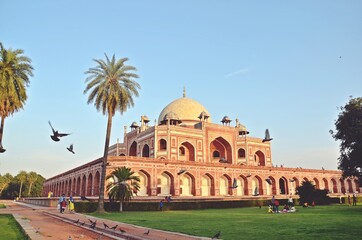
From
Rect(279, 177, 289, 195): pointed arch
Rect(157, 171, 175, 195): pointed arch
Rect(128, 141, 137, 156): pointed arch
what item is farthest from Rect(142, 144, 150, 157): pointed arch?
Rect(279, 177, 289, 195): pointed arch

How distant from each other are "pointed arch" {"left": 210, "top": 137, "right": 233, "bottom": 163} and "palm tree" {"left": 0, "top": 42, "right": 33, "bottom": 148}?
37.0 metres

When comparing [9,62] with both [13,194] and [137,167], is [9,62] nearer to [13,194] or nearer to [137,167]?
[137,167]

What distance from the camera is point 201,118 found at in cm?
5653

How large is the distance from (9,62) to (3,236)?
1495cm

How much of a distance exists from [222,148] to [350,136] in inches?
1381

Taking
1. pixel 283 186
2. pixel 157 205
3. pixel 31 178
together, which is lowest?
pixel 157 205

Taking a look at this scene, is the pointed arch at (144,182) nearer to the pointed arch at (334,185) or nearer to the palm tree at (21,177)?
the pointed arch at (334,185)

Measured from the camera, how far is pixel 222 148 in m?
57.6

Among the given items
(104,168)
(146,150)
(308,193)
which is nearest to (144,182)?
(146,150)

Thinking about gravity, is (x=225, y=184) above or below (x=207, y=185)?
above

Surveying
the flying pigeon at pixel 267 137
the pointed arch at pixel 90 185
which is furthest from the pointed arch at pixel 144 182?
the flying pigeon at pixel 267 137

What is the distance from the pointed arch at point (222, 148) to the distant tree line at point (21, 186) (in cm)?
5807

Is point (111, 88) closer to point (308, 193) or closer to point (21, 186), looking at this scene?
point (308, 193)

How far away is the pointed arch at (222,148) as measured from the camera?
184ft
